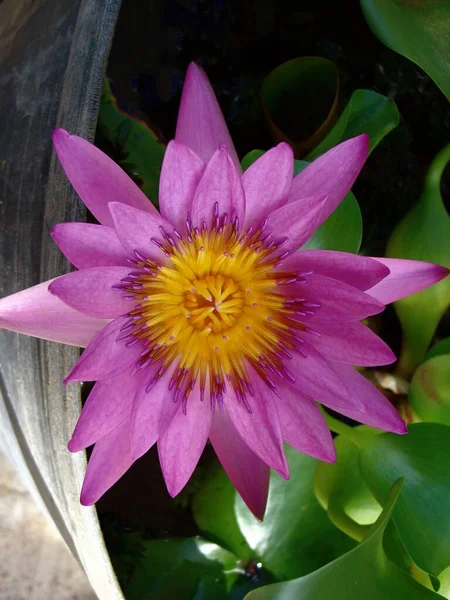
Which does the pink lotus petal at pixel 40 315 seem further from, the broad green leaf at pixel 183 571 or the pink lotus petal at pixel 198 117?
the broad green leaf at pixel 183 571

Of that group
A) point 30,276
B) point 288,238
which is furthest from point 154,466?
point 288,238

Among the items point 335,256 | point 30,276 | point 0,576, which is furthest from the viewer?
point 0,576

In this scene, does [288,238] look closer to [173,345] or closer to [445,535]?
[173,345]

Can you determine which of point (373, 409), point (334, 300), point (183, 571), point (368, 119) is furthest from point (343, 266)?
point (183, 571)

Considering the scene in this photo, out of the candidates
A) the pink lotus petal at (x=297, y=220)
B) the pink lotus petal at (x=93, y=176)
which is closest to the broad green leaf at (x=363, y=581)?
the pink lotus petal at (x=297, y=220)

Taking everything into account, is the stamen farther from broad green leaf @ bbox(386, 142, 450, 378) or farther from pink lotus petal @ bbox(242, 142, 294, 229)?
broad green leaf @ bbox(386, 142, 450, 378)

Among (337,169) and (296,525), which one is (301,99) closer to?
(337,169)
